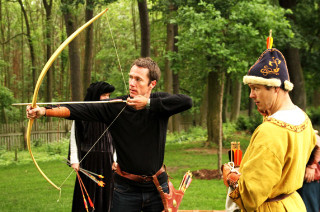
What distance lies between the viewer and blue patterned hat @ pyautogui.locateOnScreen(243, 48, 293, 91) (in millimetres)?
2504

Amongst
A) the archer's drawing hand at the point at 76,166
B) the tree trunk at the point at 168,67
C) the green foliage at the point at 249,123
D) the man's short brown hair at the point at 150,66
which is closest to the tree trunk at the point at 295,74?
the green foliage at the point at 249,123

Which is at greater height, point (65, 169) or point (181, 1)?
point (181, 1)

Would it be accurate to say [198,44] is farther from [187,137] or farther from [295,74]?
[187,137]

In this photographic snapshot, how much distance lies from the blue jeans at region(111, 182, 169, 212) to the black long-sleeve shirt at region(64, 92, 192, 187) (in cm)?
15

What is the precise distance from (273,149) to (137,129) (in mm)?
1192

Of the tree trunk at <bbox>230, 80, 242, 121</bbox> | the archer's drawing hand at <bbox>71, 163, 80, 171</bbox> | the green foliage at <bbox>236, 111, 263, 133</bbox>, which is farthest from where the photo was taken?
the tree trunk at <bbox>230, 80, 242, 121</bbox>

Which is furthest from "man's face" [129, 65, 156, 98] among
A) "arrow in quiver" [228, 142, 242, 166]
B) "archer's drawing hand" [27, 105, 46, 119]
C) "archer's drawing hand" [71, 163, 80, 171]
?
"archer's drawing hand" [71, 163, 80, 171]

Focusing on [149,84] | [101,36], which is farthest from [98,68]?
[149,84]

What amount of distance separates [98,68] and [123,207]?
27112 mm

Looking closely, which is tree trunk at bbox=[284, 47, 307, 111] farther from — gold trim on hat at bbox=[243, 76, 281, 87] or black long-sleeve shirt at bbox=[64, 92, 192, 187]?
gold trim on hat at bbox=[243, 76, 281, 87]

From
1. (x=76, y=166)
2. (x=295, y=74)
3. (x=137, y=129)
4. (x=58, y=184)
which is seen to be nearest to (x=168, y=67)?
(x=295, y=74)

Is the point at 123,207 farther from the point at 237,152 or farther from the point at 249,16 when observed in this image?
the point at 249,16

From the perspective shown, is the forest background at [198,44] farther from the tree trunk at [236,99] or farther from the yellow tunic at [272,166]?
the yellow tunic at [272,166]

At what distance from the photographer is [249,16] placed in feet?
28.1
